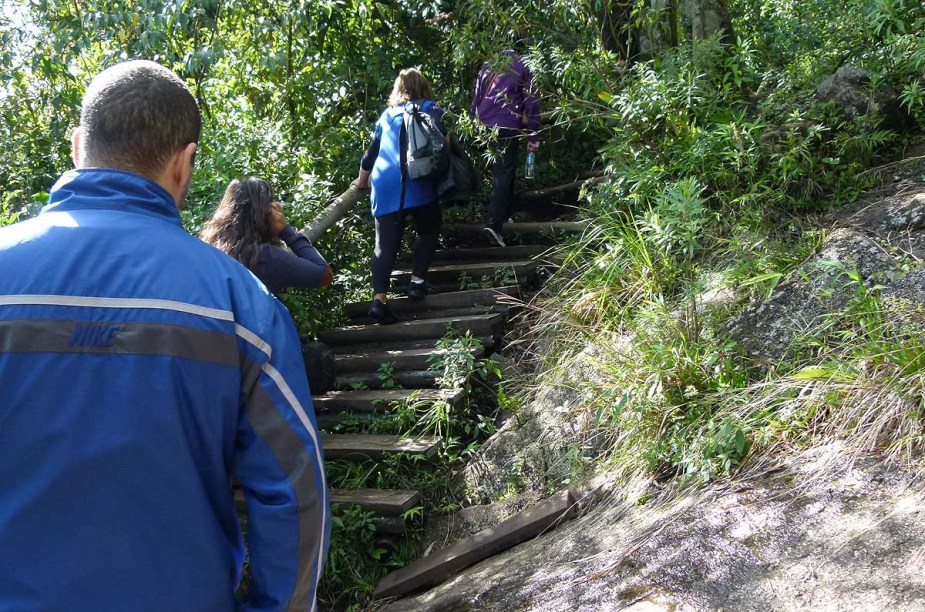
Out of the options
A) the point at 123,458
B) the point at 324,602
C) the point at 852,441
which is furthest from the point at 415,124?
the point at 123,458

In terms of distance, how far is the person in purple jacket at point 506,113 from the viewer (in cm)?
653

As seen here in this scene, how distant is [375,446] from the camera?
5180 millimetres

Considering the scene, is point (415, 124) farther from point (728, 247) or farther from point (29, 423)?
point (29, 423)

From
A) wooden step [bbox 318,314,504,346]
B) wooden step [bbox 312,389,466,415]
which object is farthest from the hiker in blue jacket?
wooden step [bbox 312,389,466,415]

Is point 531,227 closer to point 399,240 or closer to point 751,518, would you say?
point 399,240

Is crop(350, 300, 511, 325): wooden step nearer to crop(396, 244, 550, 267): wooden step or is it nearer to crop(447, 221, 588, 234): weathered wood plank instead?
crop(396, 244, 550, 267): wooden step

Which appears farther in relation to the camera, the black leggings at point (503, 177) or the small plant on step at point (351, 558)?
the black leggings at point (503, 177)

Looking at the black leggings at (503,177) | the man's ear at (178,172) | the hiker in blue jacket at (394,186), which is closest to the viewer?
the man's ear at (178,172)

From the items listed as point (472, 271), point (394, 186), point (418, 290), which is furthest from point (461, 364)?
point (394, 186)

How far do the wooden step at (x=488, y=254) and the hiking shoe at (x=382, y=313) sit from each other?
3.33 ft

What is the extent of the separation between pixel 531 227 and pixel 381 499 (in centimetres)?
307

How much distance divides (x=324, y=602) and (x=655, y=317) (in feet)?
8.06

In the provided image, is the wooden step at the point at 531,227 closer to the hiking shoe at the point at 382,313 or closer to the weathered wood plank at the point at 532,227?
the weathered wood plank at the point at 532,227

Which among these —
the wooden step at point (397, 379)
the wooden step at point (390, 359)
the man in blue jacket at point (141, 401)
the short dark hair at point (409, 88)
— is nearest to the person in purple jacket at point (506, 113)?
the short dark hair at point (409, 88)
